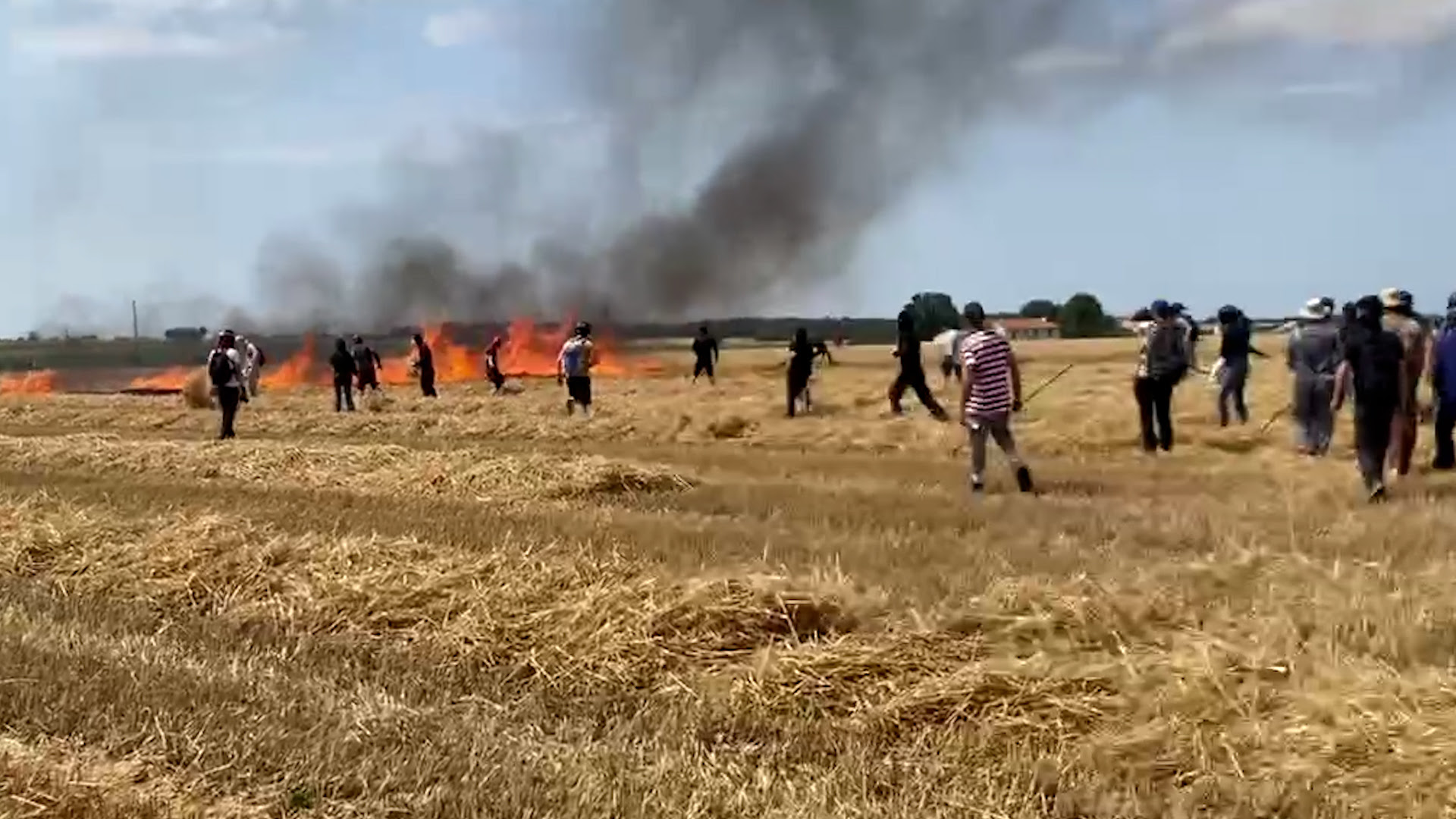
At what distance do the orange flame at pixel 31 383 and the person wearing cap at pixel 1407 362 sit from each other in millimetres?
42990

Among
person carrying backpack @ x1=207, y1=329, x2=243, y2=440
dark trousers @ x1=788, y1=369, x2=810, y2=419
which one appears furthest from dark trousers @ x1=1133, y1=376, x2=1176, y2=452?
person carrying backpack @ x1=207, y1=329, x2=243, y2=440

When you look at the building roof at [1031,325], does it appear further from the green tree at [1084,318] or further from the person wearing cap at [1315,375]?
the person wearing cap at [1315,375]

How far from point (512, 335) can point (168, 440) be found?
2681cm

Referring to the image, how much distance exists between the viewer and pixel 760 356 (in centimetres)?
6188

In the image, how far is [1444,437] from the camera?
1700 centimetres

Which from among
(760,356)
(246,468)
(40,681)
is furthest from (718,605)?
(760,356)

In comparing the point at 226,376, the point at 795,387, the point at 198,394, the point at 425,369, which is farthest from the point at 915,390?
the point at 198,394

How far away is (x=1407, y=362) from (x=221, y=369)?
16.0 metres

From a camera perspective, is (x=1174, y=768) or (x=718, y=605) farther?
(x=718, y=605)

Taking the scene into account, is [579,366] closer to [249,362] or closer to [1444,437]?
[249,362]

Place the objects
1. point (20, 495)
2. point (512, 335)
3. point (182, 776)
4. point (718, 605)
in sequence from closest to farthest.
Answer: point (182, 776) → point (718, 605) → point (20, 495) → point (512, 335)

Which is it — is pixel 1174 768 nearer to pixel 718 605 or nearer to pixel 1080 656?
pixel 1080 656

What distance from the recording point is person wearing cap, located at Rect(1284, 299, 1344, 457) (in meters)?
18.5

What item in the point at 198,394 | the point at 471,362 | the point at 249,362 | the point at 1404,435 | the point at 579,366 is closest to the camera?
the point at 1404,435
